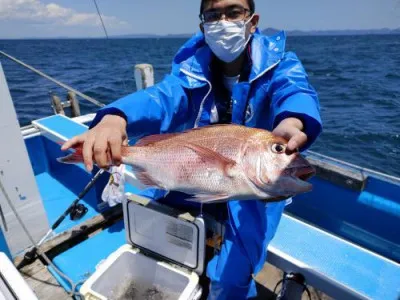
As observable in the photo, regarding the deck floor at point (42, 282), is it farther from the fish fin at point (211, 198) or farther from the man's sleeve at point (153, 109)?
the fish fin at point (211, 198)

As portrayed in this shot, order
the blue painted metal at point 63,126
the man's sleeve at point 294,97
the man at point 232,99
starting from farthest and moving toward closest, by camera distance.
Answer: the blue painted metal at point 63,126 → the man at point 232,99 → the man's sleeve at point 294,97

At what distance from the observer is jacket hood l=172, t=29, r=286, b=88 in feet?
7.09

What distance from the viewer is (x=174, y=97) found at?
2.24m

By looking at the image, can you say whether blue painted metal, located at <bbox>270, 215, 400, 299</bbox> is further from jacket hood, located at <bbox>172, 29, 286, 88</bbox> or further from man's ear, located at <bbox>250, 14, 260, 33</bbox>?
man's ear, located at <bbox>250, 14, 260, 33</bbox>

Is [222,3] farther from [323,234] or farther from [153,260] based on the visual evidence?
[323,234]

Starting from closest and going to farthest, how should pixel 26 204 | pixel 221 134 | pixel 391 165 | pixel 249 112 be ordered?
1. pixel 221 134
2. pixel 249 112
3. pixel 26 204
4. pixel 391 165

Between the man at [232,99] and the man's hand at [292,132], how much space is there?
18 centimetres

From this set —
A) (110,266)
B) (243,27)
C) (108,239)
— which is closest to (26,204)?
(108,239)

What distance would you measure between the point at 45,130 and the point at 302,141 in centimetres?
430

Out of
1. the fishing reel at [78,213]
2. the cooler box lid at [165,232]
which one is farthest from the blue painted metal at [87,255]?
the cooler box lid at [165,232]

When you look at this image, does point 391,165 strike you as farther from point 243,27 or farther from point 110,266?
point 110,266

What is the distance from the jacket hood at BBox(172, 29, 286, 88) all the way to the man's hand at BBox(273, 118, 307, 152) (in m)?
0.65

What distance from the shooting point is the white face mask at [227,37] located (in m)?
2.18

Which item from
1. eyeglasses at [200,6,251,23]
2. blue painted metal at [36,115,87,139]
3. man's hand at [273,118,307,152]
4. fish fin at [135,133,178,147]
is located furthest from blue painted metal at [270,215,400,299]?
blue painted metal at [36,115,87,139]
